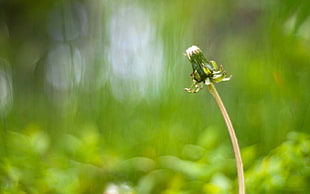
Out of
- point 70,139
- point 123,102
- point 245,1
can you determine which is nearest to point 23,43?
point 245,1

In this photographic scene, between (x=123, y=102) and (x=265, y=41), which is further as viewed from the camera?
(x=123, y=102)

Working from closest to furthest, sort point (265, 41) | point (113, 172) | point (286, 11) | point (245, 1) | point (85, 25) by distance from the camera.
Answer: point (286, 11)
point (113, 172)
point (265, 41)
point (245, 1)
point (85, 25)

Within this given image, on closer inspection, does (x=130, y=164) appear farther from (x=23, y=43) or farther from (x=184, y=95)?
(x=23, y=43)

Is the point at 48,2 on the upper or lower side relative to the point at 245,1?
upper

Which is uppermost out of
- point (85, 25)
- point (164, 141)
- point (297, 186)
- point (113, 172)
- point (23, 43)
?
point (23, 43)

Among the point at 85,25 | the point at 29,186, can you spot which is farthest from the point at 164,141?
the point at 85,25

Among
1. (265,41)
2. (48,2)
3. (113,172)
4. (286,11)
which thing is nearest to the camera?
(286,11)
